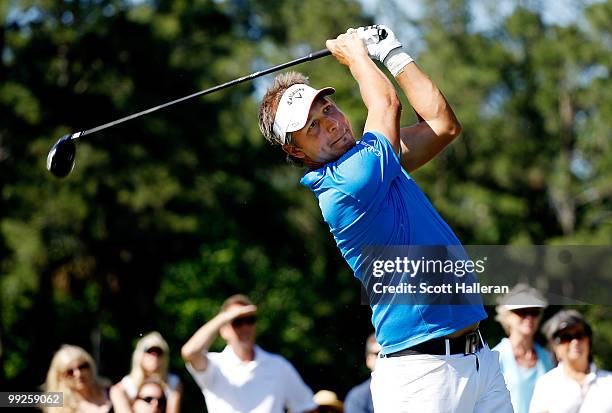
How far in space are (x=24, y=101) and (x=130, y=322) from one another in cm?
511

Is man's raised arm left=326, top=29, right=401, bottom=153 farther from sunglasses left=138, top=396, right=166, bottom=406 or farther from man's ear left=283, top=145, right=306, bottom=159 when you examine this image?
sunglasses left=138, top=396, right=166, bottom=406

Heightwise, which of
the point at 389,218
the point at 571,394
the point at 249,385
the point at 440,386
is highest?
the point at 249,385

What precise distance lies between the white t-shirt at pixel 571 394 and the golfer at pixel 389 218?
212cm

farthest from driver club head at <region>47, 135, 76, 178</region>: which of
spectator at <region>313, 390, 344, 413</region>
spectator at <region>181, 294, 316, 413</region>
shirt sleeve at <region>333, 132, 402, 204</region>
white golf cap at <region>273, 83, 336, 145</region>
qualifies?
spectator at <region>313, 390, 344, 413</region>

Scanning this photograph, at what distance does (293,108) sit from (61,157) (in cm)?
227

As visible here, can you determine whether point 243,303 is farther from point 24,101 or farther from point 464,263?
point 24,101

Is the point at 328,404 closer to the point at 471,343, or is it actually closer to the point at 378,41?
the point at 471,343

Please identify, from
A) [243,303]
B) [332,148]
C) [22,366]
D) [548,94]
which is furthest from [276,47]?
[332,148]

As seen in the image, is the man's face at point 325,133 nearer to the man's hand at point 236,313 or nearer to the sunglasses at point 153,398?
the man's hand at point 236,313

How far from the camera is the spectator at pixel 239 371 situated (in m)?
7.21

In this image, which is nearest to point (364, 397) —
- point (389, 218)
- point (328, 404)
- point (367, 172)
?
point (328, 404)

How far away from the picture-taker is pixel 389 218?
15.3 ft

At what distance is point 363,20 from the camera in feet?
97.0

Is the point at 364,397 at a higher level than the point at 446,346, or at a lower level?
higher
